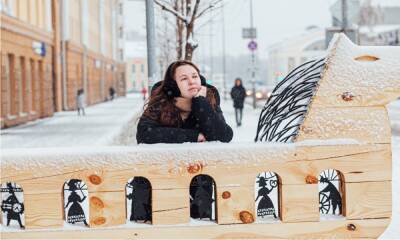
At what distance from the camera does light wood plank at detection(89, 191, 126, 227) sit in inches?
119

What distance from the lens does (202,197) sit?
321 centimetres

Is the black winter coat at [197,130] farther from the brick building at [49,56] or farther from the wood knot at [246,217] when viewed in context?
the brick building at [49,56]

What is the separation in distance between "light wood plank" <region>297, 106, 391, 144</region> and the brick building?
20231mm

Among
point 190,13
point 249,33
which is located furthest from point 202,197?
point 249,33

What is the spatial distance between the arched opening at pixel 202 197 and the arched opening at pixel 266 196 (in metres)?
0.22

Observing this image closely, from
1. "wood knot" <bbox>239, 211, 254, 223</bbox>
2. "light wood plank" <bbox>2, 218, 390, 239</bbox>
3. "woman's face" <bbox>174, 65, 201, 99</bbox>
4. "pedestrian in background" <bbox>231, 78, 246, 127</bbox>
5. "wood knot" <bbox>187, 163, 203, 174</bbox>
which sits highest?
"pedestrian in background" <bbox>231, 78, 246, 127</bbox>

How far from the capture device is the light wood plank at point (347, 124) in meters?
3.09

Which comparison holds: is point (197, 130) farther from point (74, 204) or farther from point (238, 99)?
point (238, 99)

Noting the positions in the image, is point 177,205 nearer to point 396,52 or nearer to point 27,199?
point 27,199

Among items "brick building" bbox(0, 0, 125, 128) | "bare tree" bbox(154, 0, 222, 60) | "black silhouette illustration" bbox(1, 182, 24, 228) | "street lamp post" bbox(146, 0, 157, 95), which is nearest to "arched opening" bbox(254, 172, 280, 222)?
"black silhouette illustration" bbox(1, 182, 24, 228)

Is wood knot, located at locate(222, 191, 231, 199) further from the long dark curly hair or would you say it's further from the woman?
the long dark curly hair

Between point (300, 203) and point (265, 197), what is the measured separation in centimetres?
22

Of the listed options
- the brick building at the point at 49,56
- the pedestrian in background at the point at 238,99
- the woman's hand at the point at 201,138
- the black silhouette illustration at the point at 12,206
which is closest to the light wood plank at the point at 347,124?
the woman's hand at the point at 201,138

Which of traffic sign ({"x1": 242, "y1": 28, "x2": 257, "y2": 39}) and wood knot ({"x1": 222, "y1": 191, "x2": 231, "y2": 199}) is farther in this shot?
traffic sign ({"x1": 242, "y1": 28, "x2": 257, "y2": 39})
